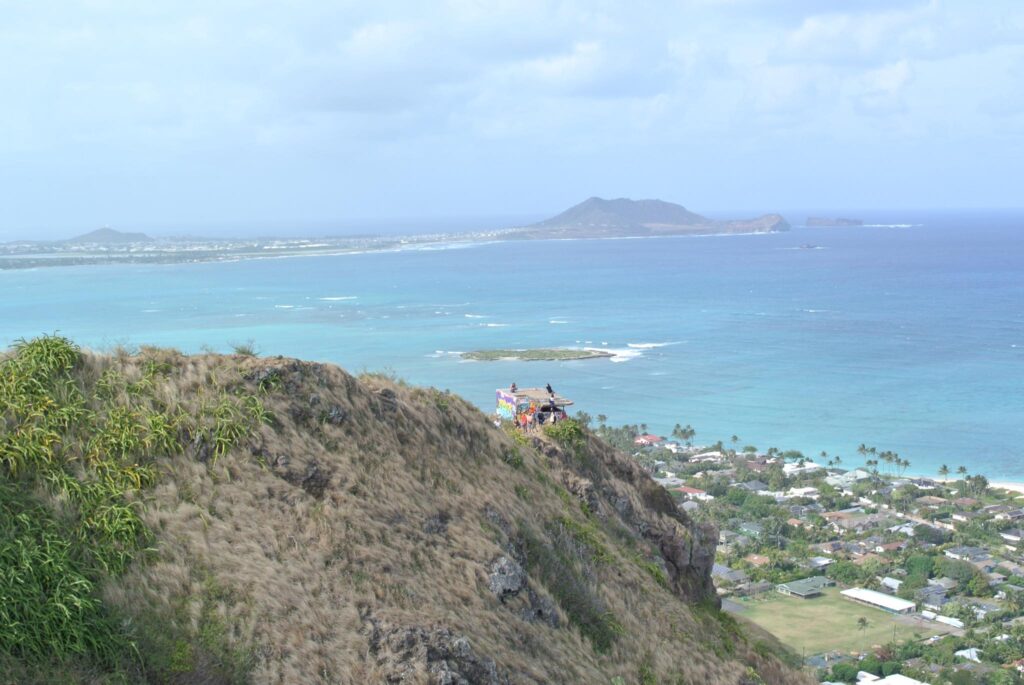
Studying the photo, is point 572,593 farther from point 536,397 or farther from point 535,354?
point 535,354

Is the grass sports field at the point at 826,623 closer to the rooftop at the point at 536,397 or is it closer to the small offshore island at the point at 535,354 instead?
the rooftop at the point at 536,397

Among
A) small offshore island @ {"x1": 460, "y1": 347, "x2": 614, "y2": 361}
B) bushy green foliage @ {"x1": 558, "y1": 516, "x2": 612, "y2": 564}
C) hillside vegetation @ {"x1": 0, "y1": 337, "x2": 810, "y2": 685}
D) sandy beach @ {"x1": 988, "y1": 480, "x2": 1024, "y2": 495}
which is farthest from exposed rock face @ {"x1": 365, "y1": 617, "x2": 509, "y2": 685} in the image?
small offshore island @ {"x1": 460, "y1": 347, "x2": 614, "y2": 361}

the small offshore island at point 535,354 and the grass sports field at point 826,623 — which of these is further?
the small offshore island at point 535,354

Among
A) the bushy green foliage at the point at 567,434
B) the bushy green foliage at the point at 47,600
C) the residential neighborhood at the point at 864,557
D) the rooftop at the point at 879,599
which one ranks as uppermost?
the bushy green foliage at the point at 47,600

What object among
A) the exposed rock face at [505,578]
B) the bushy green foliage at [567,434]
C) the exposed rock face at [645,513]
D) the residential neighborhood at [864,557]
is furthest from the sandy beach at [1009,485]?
the exposed rock face at [505,578]

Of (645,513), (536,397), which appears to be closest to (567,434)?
(645,513)

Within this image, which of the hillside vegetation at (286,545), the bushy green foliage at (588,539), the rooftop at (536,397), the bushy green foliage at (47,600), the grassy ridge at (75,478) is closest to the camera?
the bushy green foliage at (47,600)

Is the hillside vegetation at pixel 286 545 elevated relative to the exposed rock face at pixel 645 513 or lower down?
elevated

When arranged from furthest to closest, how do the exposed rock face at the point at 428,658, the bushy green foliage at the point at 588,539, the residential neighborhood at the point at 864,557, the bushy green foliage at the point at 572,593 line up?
the residential neighborhood at the point at 864,557 → the bushy green foliage at the point at 588,539 → the bushy green foliage at the point at 572,593 → the exposed rock face at the point at 428,658
